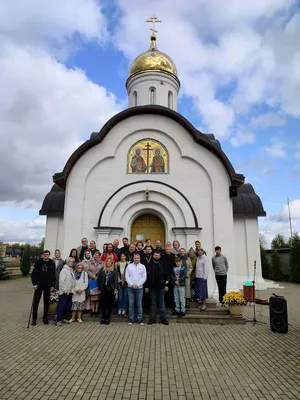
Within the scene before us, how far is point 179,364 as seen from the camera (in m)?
4.35

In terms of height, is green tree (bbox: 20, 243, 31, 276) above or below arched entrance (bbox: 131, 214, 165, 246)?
below

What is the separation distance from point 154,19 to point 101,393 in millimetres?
19110

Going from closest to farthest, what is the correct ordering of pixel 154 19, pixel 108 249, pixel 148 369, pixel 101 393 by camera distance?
pixel 101 393
pixel 148 369
pixel 108 249
pixel 154 19

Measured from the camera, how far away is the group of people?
267 inches

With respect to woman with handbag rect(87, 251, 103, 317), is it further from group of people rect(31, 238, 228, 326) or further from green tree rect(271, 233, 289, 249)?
green tree rect(271, 233, 289, 249)

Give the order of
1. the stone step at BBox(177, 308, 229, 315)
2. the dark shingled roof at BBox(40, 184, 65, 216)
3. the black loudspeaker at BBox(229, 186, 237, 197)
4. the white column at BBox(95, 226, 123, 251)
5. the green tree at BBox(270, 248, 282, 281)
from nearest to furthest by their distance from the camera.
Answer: the stone step at BBox(177, 308, 229, 315) < the white column at BBox(95, 226, 123, 251) < the black loudspeaker at BBox(229, 186, 237, 197) < the dark shingled roof at BBox(40, 184, 65, 216) < the green tree at BBox(270, 248, 282, 281)

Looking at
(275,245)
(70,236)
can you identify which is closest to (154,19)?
(70,236)

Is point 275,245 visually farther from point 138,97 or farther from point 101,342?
point 101,342

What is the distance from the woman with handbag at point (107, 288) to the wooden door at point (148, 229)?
160 inches

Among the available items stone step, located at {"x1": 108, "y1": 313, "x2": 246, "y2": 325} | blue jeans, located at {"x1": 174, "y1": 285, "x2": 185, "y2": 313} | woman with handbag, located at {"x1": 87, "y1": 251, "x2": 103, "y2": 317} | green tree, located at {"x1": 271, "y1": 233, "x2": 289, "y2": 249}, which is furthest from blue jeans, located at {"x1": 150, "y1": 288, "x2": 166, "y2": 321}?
green tree, located at {"x1": 271, "y1": 233, "x2": 289, "y2": 249}

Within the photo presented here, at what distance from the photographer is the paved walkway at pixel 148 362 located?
139 inches

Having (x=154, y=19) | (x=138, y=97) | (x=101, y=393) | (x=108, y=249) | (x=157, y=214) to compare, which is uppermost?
(x=154, y=19)

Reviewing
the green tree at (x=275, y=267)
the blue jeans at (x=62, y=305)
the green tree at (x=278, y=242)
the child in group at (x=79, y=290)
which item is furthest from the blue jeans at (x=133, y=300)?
the green tree at (x=278, y=242)

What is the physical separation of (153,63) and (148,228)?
32.0 feet
